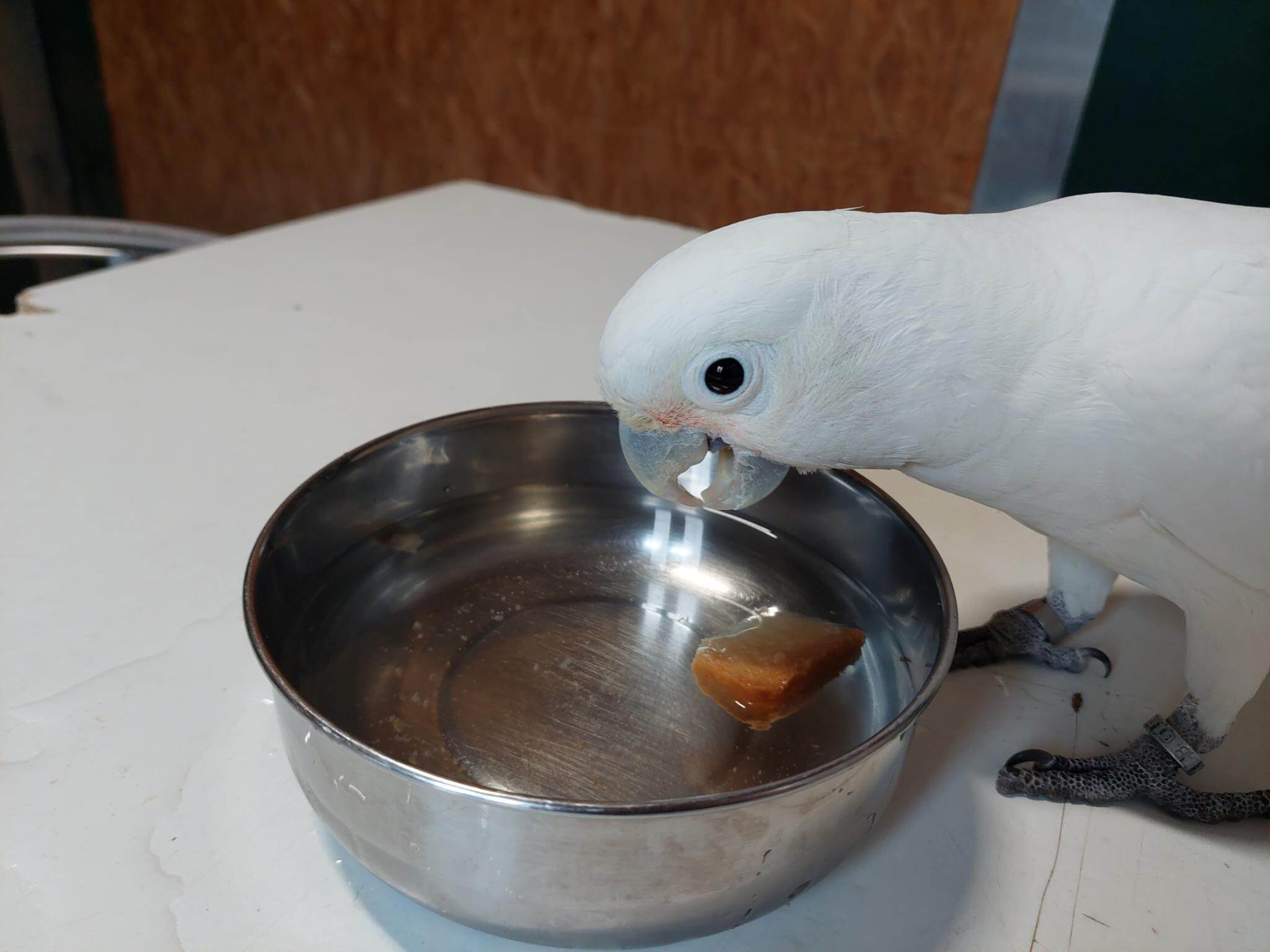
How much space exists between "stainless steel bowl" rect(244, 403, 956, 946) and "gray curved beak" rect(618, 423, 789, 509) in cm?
14

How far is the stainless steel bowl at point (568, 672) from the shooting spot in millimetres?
541

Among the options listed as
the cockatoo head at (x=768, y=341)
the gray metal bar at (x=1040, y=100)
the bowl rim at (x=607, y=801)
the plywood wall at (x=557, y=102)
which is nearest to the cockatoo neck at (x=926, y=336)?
the cockatoo head at (x=768, y=341)

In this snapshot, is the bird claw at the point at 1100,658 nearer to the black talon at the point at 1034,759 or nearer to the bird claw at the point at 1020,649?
the bird claw at the point at 1020,649

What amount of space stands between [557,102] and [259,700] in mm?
2322

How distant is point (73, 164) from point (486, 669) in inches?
134

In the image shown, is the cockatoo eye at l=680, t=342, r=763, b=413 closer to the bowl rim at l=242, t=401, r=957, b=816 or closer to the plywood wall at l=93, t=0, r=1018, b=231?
the bowl rim at l=242, t=401, r=957, b=816

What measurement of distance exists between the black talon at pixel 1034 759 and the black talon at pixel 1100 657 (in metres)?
0.15

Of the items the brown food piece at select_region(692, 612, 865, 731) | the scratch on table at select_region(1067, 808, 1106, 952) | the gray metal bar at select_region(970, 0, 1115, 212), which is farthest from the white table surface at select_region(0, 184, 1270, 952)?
the gray metal bar at select_region(970, 0, 1115, 212)

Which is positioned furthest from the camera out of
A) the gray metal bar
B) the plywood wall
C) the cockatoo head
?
the plywood wall

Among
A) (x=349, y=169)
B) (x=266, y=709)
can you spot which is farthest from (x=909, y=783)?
(x=349, y=169)

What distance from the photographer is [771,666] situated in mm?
Answer: 750

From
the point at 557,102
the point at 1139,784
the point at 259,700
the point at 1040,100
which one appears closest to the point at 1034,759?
the point at 1139,784

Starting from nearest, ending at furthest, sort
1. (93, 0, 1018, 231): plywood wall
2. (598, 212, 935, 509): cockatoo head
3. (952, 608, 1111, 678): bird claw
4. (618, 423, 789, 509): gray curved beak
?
(598, 212, 935, 509): cockatoo head
(618, 423, 789, 509): gray curved beak
(952, 608, 1111, 678): bird claw
(93, 0, 1018, 231): plywood wall

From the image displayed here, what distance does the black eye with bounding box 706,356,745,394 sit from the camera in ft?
2.17
